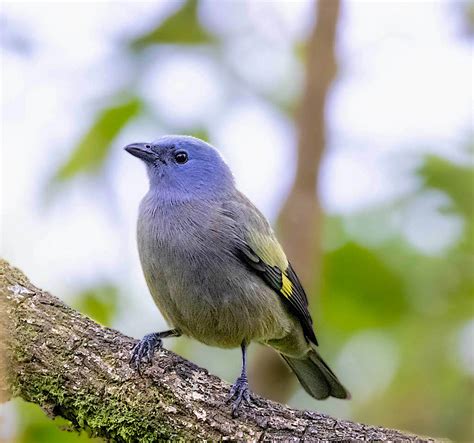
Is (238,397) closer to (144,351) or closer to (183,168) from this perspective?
(144,351)

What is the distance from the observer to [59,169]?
21.5ft

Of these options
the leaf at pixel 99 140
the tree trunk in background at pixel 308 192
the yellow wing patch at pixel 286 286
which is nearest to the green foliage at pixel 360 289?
the tree trunk in background at pixel 308 192

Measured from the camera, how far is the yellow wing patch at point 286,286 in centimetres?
530

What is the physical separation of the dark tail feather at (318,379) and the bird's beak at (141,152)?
5.72 ft

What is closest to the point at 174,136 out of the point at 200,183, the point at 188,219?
the point at 200,183

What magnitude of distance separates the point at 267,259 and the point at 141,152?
1150mm

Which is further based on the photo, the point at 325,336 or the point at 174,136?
the point at 325,336

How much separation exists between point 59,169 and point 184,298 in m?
2.23

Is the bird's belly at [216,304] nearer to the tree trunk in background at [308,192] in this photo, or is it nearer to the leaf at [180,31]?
the tree trunk in background at [308,192]

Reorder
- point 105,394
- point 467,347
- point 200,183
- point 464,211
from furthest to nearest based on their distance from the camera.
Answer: point 467,347 < point 464,211 < point 200,183 < point 105,394

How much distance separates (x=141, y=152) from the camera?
5.57m

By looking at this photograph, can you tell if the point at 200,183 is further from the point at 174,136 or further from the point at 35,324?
the point at 35,324

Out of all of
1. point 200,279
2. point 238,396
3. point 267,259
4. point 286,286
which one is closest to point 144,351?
point 238,396

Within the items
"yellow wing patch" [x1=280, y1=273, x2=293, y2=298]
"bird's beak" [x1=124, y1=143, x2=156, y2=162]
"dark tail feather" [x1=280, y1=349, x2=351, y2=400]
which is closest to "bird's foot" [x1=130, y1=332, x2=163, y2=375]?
"yellow wing patch" [x1=280, y1=273, x2=293, y2=298]
